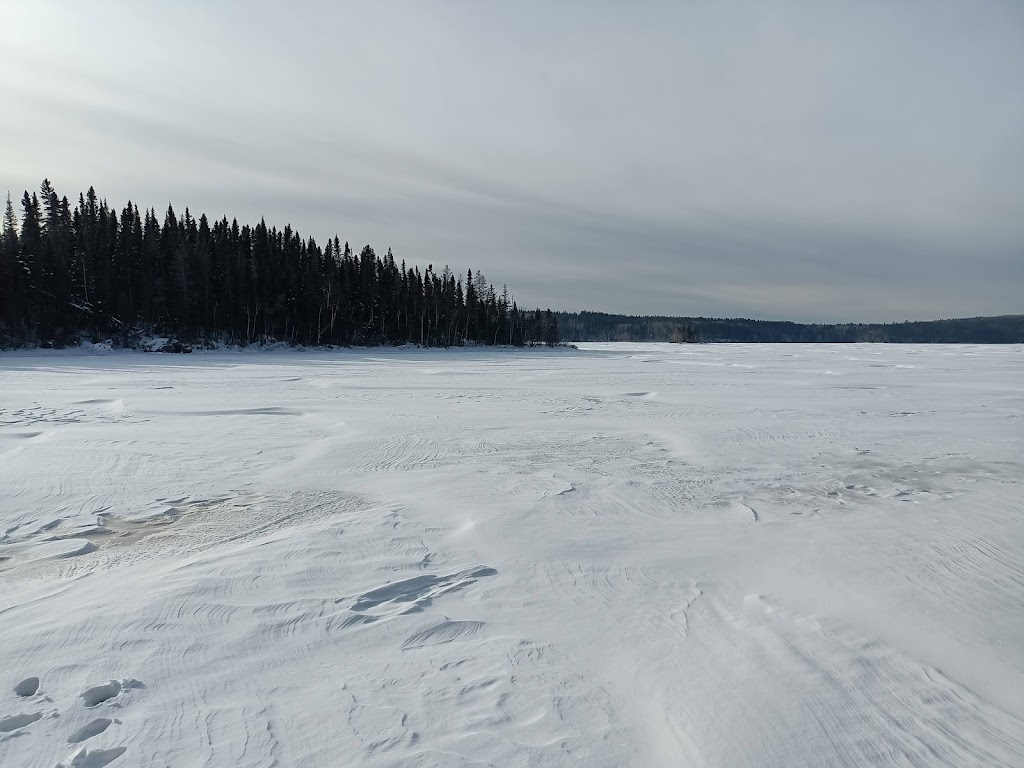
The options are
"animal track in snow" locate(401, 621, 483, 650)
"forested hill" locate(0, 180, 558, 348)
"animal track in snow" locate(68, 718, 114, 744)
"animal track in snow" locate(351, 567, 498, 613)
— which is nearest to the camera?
"animal track in snow" locate(68, 718, 114, 744)

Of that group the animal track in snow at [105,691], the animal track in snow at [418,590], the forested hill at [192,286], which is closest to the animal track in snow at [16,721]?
the animal track in snow at [105,691]

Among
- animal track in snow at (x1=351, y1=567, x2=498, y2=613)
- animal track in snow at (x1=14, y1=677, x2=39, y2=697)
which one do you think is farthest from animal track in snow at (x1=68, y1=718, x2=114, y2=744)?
animal track in snow at (x1=351, y1=567, x2=498, y2=613)

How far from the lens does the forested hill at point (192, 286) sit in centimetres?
3944

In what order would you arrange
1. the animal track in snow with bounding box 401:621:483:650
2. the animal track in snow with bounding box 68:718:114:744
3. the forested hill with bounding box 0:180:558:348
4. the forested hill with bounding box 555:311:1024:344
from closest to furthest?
1. the animal track in snow with bounding box 68:718:114:744
2. the animal track in snow with bounding box 401:621:483:650
3. the forested hill with bounding box 0:180:558:348
4. the forested hill with bounding box 555:311:1024:344

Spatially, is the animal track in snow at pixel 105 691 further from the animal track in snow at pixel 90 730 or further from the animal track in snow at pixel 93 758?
the animal track in snow at pixel 93 758

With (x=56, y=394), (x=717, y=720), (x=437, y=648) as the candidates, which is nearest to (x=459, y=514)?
(x=437, y=648)

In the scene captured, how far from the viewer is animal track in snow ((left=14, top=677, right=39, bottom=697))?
231 cm

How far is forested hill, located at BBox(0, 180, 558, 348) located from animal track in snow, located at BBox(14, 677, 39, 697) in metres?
44.5

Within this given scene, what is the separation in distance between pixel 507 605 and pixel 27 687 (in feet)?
7.30

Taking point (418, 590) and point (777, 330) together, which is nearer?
point (418, 590)

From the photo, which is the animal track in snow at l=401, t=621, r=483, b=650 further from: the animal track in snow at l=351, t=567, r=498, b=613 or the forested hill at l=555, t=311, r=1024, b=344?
the forested hill at l=555, t=311, r=1024, b=344

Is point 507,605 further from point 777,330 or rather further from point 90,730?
point 777,330

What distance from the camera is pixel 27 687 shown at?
2340mm

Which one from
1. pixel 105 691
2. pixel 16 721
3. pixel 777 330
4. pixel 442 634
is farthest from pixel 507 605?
pixel 777 330
